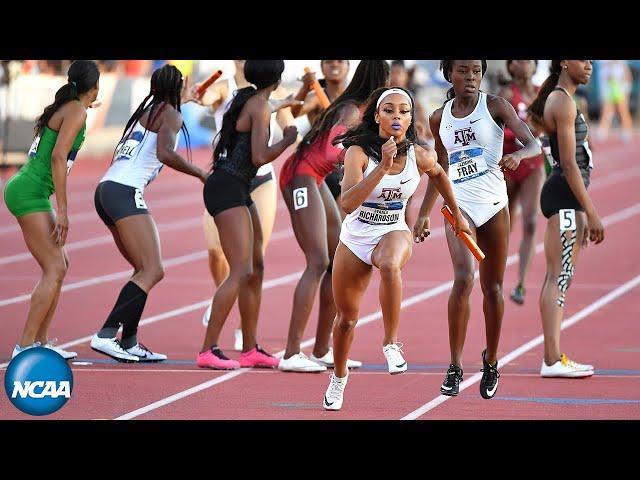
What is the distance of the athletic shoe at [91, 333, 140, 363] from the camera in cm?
1172

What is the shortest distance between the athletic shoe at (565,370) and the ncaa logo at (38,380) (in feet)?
12.2

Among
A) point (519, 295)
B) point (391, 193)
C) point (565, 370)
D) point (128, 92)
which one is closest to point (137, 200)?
point (391, 193)

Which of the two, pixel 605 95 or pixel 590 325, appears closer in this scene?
pixel 590 325

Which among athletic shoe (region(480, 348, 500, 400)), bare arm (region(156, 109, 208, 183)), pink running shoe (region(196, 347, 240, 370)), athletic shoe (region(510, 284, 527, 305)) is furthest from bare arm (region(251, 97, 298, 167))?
athletic shoe (region(510, 284, 527, 305))

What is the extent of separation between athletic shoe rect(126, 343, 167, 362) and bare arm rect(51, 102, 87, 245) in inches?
43.5

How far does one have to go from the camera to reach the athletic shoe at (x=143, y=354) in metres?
11.8

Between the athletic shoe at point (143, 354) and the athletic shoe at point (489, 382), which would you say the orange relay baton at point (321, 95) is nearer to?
the athletic shoe at point (143, 354)

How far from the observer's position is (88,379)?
1098 centimetres

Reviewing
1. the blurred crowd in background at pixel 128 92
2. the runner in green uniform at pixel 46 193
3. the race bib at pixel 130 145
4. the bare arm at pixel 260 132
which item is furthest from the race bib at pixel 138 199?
the blurred crowd in background at pixel 128 92

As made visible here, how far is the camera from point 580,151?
11359mm

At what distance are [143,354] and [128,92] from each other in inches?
809

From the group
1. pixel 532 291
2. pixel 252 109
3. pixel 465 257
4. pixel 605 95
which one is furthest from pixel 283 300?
pixel 605 95

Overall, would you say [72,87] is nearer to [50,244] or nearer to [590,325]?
[50,244]

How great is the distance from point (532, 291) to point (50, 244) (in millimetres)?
6266
